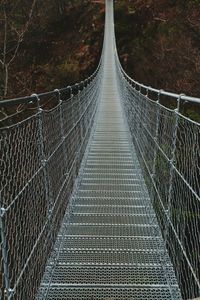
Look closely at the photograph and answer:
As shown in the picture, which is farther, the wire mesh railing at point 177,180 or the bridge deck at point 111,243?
the bridge deck at point 111,243

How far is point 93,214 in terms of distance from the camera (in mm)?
3119

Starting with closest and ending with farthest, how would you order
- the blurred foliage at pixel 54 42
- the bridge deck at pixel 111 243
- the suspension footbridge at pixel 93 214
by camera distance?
the suspension footbridge at pixel 93 214 < the bridge deck at pixel 111 243 < the blurred foliage at pixel 54 42

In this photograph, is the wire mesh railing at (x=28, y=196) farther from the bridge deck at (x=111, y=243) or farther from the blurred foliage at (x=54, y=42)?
the blurred foliage at (x=54, y=42)

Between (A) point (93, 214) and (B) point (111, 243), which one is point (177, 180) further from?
(A) point (93, 214)

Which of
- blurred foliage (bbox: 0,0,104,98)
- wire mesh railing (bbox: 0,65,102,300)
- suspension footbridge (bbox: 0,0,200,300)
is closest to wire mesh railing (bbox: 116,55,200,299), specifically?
suspension footbridge (bbox: 0,0,200,300)

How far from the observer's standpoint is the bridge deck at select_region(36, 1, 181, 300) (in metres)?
2.13

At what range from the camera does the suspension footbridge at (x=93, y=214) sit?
1.80 meters

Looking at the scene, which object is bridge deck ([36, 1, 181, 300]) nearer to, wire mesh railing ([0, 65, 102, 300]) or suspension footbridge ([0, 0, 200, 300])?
suspension footbridge ([0, 0, 200, 300])

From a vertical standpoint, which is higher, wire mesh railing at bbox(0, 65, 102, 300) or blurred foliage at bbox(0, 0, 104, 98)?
blurred foliage at bbox(0, 0, 104, 98)

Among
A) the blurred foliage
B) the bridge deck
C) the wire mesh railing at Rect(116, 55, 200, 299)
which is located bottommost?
the bridge deck

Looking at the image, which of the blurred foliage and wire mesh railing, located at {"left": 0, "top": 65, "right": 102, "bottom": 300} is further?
the blurred foliage

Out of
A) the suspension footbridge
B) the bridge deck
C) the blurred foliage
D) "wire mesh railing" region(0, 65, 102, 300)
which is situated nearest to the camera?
"wire mesh railing" region(0, 65, 102, 300)

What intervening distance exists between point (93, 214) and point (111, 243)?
449mm

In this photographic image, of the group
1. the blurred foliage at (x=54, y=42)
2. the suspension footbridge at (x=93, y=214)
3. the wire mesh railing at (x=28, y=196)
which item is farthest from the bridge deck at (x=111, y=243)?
the blurred foliage at (x=54, y=42)
